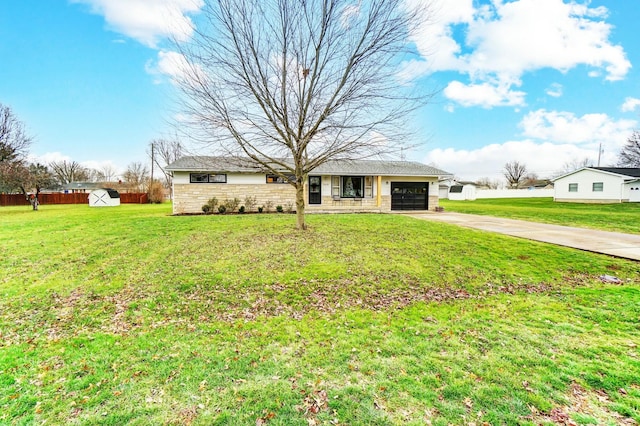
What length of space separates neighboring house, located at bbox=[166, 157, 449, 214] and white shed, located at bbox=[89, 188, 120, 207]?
1733 cm

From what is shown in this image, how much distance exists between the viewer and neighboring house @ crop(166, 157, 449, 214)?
17.0m

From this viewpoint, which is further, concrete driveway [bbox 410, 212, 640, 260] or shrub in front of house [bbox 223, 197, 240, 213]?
shrub in front of house [bbox 223, 197, 240, 213]

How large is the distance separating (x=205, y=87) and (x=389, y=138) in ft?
18.2

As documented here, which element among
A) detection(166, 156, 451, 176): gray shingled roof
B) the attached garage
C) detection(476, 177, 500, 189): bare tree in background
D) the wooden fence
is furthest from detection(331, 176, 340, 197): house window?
detection(476, 177, 500, 189): bare tree in background

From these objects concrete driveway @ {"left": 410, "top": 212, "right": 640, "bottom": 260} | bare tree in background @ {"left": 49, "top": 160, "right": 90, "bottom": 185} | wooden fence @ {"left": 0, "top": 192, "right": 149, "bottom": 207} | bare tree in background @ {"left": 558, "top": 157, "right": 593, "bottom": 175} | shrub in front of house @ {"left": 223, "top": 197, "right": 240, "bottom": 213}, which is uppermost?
bare tree in background @ {"left": 558, "top": 157, "right": 593, "bottom": 175}

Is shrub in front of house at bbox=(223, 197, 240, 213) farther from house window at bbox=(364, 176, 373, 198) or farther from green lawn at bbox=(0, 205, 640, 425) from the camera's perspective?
green lawn at bbox=(0, 205, 640, 425)

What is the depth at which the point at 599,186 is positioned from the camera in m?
28.1

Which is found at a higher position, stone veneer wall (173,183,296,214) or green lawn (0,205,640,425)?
stone veneer wall (173,183,296,214)

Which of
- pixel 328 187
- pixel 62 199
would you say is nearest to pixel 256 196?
pixel 328 187

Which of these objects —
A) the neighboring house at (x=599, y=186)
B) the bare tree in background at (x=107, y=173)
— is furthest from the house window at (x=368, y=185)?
the bare tree in background at (x=107, y=173)

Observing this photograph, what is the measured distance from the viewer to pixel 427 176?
19.3 m

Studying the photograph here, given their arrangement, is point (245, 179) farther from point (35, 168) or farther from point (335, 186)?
point (35, 168)

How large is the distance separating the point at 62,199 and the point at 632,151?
72272 millimetres

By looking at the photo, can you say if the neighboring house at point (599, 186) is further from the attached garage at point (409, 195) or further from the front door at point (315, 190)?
the front door at point (315, 190)
